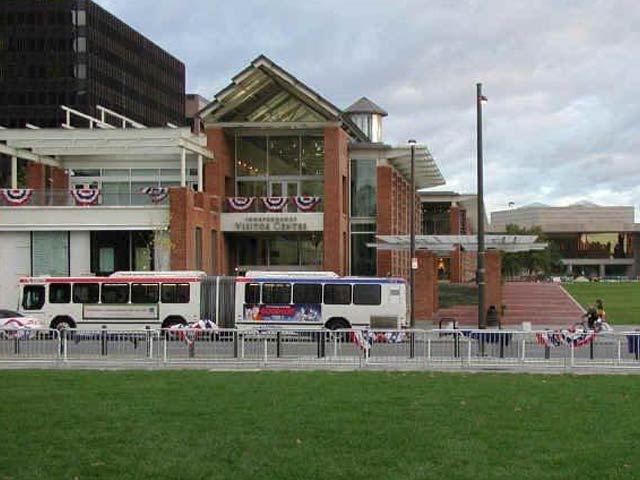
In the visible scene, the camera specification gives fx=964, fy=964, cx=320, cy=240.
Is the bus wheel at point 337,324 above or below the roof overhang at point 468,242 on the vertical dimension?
below

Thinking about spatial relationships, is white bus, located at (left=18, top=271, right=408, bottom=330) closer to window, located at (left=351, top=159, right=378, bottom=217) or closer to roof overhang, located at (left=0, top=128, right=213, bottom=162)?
roof overhang, located at (left=0, top=128, right=213, bottom=162)

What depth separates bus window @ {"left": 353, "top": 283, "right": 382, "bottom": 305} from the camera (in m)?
35.7

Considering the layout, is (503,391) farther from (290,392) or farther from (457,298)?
(457,298)

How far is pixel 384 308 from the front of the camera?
3566cm

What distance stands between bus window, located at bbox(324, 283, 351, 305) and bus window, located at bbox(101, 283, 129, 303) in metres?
7.58

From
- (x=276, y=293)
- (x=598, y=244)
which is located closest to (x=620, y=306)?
(x=276, y=293)

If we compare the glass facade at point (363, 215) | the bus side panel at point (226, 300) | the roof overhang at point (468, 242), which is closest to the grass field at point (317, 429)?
the bus side panel at point (226, 300)

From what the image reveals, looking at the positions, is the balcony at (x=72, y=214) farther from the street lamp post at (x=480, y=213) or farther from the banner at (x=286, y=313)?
the street lamp post at (x=480, y=213)

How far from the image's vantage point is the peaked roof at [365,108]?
235ft

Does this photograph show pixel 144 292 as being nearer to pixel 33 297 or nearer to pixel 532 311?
pixel 33 297

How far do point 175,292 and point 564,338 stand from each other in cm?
1734

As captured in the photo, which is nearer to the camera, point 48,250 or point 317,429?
point 317,429

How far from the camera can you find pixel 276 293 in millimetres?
35844

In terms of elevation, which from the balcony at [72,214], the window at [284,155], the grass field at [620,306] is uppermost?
the window at [284,155]
